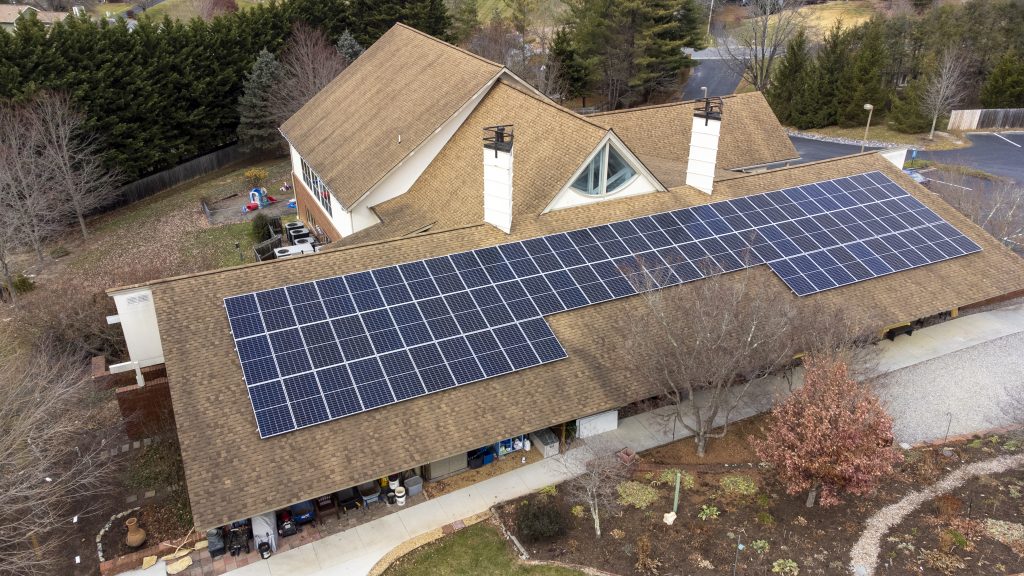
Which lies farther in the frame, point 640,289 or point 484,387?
point 640,289

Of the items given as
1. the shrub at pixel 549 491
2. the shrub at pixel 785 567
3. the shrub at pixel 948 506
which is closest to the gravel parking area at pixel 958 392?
the shrub at pixel 948 506

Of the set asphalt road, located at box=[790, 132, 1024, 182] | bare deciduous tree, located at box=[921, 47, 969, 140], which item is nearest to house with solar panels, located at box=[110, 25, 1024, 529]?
asphalt road, located at box=[790, 132, 1024, 182]

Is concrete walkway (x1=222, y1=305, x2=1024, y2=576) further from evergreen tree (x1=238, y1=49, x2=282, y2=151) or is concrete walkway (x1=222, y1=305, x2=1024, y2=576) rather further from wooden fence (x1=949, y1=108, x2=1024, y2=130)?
evergreen tree (x1=238, y1=49, x2=282, y2=151)

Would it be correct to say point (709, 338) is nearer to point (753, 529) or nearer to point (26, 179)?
point (753, 529)

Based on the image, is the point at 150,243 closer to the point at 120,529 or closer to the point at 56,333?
the point at 56,333

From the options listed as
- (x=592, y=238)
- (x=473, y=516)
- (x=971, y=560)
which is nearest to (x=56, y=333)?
(x=473, y=516)

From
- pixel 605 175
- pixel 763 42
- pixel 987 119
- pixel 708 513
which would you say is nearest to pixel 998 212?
pixel 605 175
